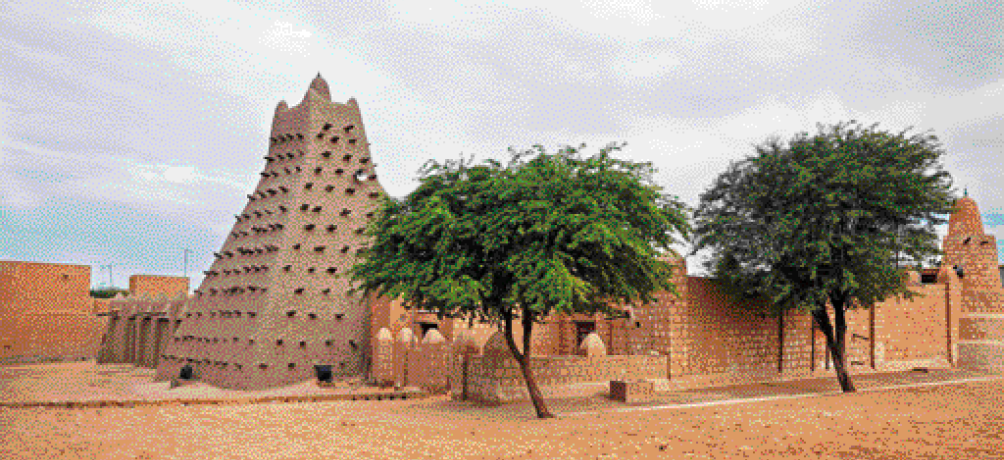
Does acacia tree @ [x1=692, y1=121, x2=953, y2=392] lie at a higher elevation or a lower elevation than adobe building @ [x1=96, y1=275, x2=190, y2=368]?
higher

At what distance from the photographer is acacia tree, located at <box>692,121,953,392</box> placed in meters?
24.1

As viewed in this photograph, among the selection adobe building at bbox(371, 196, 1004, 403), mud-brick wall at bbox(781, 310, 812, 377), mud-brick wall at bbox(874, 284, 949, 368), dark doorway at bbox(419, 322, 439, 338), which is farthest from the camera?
mud-brick wall at bbox(874, 284, 949, 368)

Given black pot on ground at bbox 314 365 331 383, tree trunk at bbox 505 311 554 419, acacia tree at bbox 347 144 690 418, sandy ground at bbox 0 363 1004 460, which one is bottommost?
black pot on ground at bbox 314 365 331 383

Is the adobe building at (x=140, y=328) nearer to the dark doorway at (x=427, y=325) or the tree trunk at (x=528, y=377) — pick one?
the dark doorway at (x=427, y=325)

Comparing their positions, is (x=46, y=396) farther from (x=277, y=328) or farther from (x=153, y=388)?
(x=277, y=328)

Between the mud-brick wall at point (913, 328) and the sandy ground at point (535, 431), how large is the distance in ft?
39.2

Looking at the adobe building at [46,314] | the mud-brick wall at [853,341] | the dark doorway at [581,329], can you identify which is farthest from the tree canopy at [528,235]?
the adobe building at [46,314]

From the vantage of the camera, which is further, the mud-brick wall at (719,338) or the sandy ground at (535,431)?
the mud-brick wall at (719,338)

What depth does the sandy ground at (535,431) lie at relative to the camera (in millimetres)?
13094

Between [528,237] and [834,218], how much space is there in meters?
12.1

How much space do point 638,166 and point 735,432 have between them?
24.3 ft

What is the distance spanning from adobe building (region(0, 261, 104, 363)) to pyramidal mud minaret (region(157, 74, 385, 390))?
A: 48.4 feet

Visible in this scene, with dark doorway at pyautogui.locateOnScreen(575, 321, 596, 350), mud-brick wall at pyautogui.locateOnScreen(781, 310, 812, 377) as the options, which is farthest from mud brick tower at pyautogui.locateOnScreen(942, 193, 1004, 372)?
dark doorway at pyautogui.locateOnScreen(575, 321, 596, 350)

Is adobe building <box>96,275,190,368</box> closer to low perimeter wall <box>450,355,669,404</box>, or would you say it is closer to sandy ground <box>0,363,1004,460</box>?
sandy ground <box>0,363,1004,460</box>
